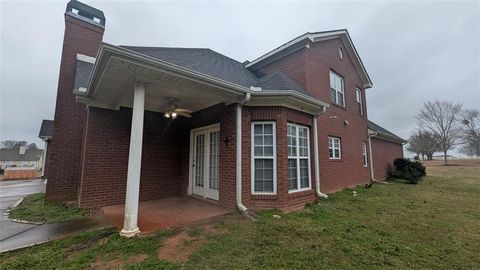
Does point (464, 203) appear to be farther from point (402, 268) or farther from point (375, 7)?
point (375, 7)

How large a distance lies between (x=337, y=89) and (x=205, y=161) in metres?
6.97

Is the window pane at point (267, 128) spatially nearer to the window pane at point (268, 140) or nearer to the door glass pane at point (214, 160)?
the window pane at point (268, 140)

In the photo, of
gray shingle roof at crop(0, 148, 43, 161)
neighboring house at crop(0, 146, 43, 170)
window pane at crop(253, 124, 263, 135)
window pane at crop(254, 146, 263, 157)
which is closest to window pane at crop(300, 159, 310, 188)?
window pane at crop(254, 146, 263, 157)

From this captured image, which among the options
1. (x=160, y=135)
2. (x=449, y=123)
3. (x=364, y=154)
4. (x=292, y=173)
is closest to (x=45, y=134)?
(x=160, y=135)

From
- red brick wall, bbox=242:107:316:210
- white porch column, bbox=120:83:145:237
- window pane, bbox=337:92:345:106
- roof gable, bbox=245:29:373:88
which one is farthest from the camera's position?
window pane, bbox=337:92:345:106

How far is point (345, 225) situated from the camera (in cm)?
447

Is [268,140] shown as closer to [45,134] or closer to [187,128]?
[187,128]

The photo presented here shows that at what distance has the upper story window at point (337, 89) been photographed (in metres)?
9.12

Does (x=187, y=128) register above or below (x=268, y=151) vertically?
above

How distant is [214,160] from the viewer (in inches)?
249

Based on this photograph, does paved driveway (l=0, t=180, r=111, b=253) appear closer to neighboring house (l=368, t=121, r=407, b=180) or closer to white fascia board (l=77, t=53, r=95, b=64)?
white fascia board (l=77, t=53, r=95, b=64)

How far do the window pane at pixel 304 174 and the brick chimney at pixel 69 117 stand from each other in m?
7.11

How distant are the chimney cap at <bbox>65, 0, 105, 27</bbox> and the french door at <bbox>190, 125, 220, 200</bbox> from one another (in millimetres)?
5954

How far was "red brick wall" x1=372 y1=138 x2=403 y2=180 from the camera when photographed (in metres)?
12.7
